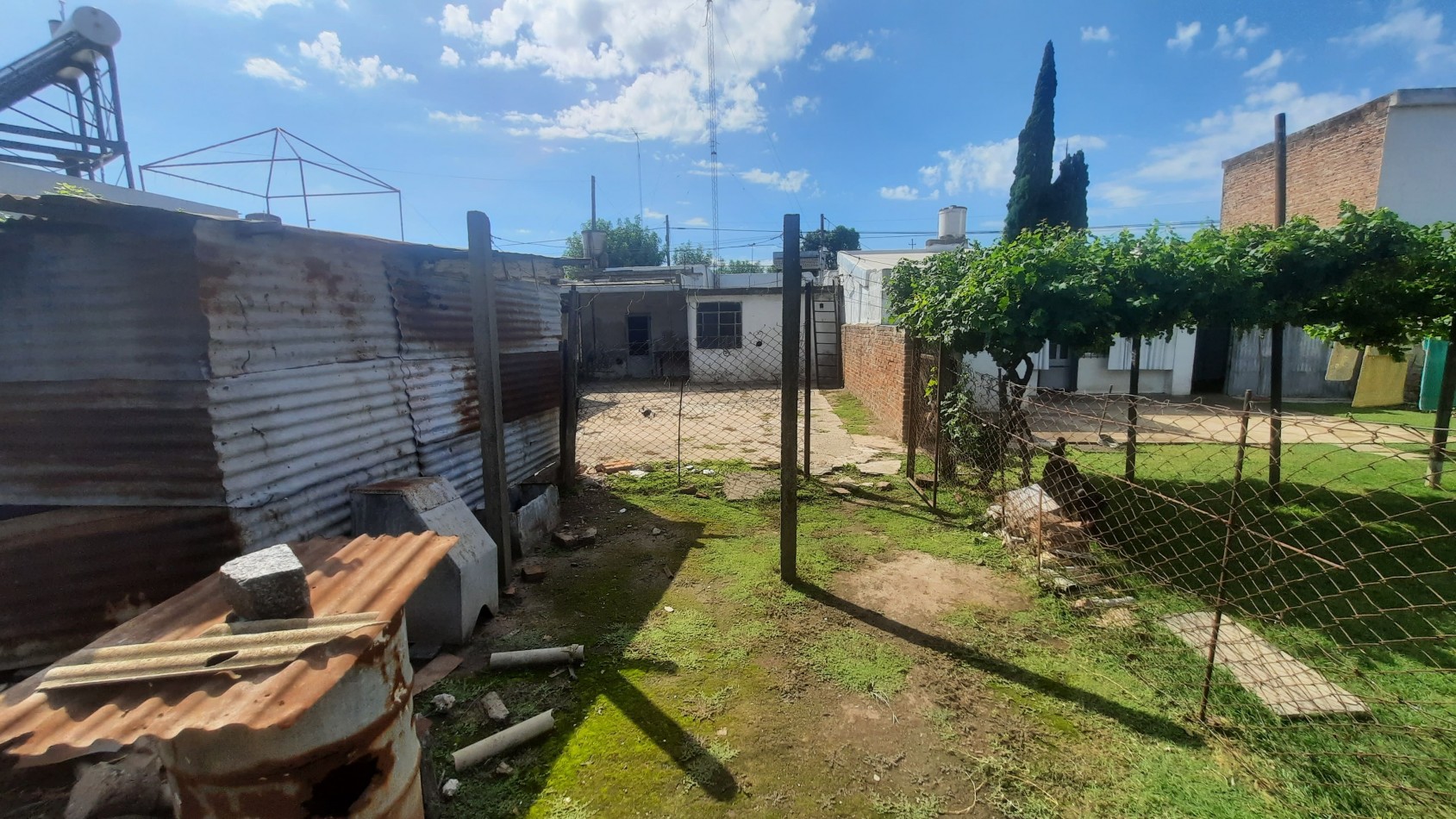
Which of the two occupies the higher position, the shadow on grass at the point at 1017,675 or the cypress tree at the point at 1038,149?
the cypress tree at the point at 1038,149

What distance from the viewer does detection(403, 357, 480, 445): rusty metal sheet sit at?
13.7ft

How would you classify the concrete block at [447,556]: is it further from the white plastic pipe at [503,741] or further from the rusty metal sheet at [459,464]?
the white plastic pipe at [503,741]

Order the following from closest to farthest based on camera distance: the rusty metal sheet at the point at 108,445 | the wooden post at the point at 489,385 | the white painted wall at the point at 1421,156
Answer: the rusty metal sheet at the point at 108,445
the wooden post at the point at 489,385
the white painted wall at the point at 1421,156

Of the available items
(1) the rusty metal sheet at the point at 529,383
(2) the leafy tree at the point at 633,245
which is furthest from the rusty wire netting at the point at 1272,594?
(2) the leafy tree at the point at 633,245

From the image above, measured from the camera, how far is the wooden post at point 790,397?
374cm

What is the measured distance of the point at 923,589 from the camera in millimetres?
3916

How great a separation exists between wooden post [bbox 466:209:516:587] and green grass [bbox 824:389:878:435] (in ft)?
20.7

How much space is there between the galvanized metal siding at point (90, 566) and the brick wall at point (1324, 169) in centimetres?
1483

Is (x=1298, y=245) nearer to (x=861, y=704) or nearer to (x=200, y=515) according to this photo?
(x=861, y=704)

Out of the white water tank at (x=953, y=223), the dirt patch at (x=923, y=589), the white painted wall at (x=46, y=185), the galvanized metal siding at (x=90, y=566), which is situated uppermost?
the white water tank at (x=953, y=223)

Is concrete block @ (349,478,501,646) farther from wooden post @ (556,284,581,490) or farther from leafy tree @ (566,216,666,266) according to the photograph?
leafy tree @ (566,216,666,266)

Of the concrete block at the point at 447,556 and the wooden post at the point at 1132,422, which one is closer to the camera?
the concrete block at the point at 447,556

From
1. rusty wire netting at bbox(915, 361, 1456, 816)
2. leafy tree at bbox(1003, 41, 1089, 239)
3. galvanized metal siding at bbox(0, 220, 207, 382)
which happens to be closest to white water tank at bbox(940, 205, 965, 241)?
leafy tree at bbox(1003, 41, 1089, 239)

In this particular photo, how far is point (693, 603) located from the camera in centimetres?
374
